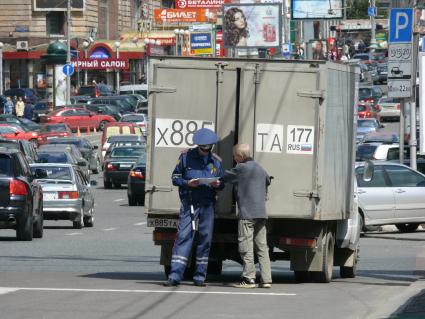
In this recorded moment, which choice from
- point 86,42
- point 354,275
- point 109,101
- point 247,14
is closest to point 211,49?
point 247,14

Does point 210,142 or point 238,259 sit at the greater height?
point 210,142

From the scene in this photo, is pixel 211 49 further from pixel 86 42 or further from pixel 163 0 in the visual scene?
pixel 163 0

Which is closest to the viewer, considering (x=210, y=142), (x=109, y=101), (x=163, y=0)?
(x=210, y=142)

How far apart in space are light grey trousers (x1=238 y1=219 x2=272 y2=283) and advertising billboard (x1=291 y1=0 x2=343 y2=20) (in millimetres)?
36368

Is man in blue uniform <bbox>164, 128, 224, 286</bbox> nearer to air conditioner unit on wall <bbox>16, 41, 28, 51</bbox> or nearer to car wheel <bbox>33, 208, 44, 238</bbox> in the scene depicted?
car wheel <bbox>33, 208, 44, 238</bbox>

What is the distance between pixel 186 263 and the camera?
15461 mm

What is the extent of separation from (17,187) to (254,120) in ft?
33.7

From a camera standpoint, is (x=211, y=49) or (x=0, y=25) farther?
(x=0, y=25)

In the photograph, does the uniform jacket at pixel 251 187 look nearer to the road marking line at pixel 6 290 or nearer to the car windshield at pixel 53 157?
the road marking line at pixel 6 290

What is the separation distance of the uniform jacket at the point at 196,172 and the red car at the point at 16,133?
4340cm

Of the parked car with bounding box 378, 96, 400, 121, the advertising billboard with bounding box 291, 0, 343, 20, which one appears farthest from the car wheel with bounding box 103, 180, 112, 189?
the parked car with bounding box 378, 96, 400, 121

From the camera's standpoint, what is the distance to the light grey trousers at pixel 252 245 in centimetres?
1533

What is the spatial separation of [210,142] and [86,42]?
89460 millimetres

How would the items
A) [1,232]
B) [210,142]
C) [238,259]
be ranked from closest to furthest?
[210,142] < [238,259] < [1,232]
